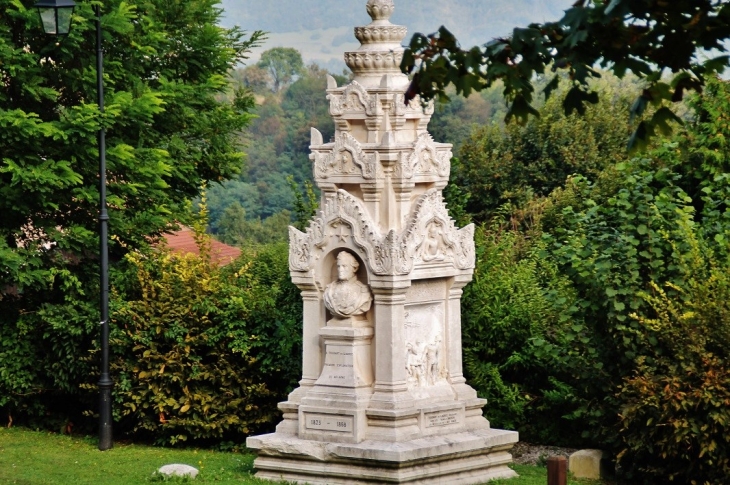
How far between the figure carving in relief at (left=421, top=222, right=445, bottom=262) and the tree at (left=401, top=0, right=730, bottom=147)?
732cm

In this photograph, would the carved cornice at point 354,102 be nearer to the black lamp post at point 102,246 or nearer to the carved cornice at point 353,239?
the carved cornice at point 353,239

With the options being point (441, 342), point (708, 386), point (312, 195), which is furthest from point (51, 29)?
point (708, 386)

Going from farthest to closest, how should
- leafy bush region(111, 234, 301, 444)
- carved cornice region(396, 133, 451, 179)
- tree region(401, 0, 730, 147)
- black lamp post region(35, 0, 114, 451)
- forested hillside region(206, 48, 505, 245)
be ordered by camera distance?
forested hillside region(206, 48, 505, 245) → leafy bush region(111, 234, 301, 444) → black lamp post region(35, 0, 114, 451) → carved cornice region(396, 133, 451, 179) → tree region(401, 0, 730, 147)

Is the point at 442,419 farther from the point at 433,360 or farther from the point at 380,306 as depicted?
the point at 380,306

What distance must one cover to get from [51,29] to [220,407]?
521cm

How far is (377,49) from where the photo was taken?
15.4 m

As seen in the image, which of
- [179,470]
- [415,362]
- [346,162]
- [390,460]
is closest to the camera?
[390,460]

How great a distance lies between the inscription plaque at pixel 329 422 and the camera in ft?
48.8

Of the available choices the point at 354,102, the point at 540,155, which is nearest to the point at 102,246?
the point at 354,102

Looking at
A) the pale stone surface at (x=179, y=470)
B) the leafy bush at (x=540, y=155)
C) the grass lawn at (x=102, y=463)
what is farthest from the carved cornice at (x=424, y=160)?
the leafy bush at (x=540, y=155)

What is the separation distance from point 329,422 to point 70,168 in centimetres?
680

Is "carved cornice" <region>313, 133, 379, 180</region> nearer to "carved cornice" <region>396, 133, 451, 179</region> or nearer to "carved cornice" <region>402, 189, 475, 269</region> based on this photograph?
"carved cornice" <region>396, 133, 451, 179</region>

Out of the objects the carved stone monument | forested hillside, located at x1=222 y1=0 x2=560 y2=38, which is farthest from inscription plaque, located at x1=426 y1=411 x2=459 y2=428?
forested hillside, located at x1=222 y1=0 x2=560 y2=38

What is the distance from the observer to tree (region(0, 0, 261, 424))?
1969 centimetres
